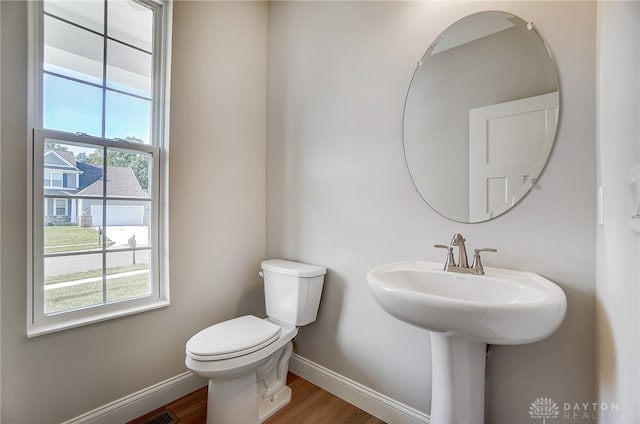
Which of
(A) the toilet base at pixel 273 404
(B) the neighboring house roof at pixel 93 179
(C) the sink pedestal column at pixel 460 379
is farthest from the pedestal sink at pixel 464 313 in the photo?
(B) the neighboring house roof at pixel 93 179

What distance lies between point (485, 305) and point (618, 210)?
0.40 metres

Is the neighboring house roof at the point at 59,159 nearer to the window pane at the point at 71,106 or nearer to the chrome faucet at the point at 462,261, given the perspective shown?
the window pane at the point at 71,106

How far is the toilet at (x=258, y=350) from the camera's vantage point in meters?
1.33

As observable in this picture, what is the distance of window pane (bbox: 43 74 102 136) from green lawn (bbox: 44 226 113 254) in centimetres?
48

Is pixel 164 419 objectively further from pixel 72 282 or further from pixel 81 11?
pixel 81 11

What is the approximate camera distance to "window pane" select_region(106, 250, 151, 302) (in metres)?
1.53

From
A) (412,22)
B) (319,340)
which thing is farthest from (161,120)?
(319,340)

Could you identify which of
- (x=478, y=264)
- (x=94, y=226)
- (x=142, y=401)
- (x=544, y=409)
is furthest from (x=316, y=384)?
(x=94, y=226)

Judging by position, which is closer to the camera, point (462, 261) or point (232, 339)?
point (462, 261)

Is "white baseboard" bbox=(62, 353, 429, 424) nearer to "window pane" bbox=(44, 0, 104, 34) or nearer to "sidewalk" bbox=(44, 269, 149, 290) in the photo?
"sidewalk" bbox=(44, 269, 149, 290)

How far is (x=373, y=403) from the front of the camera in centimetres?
158

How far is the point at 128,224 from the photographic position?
1594 millimetres

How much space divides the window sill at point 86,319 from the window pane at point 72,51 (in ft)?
3.84

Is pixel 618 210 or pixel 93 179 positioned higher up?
pixel 93 179
